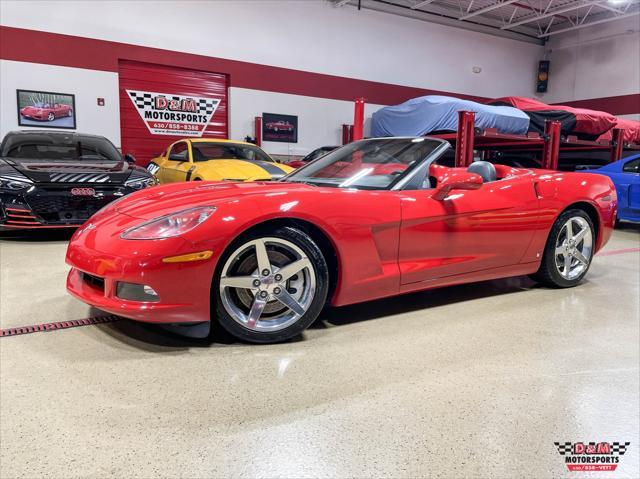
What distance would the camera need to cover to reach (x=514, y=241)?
2.87 m

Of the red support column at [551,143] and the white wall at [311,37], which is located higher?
the white wall at [311,37]

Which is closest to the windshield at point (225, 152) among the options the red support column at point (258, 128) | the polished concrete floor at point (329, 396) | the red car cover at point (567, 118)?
the polished concrete floor at point (329, 396)

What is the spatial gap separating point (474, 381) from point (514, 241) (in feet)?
4.29

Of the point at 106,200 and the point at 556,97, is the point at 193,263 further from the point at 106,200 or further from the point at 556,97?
the point at 556,97

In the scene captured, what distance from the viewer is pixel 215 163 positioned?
5.78 metres

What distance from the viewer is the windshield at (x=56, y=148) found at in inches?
192

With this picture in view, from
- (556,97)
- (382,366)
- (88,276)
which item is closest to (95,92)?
(88,276)

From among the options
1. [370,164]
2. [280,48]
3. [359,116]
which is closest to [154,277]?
[370,164]

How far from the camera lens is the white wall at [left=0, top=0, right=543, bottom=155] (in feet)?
29.3

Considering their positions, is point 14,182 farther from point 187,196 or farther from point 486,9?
point 486,9

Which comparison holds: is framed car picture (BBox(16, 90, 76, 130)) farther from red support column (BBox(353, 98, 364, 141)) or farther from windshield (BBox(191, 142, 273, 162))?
red support column (BBox(353, 98, 364, 141))

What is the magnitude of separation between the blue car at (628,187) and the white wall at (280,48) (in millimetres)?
6860

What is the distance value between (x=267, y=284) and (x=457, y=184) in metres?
1.11

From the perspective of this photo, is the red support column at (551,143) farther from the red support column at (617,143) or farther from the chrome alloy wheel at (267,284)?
the chrome alloy wheel at (267,284)
